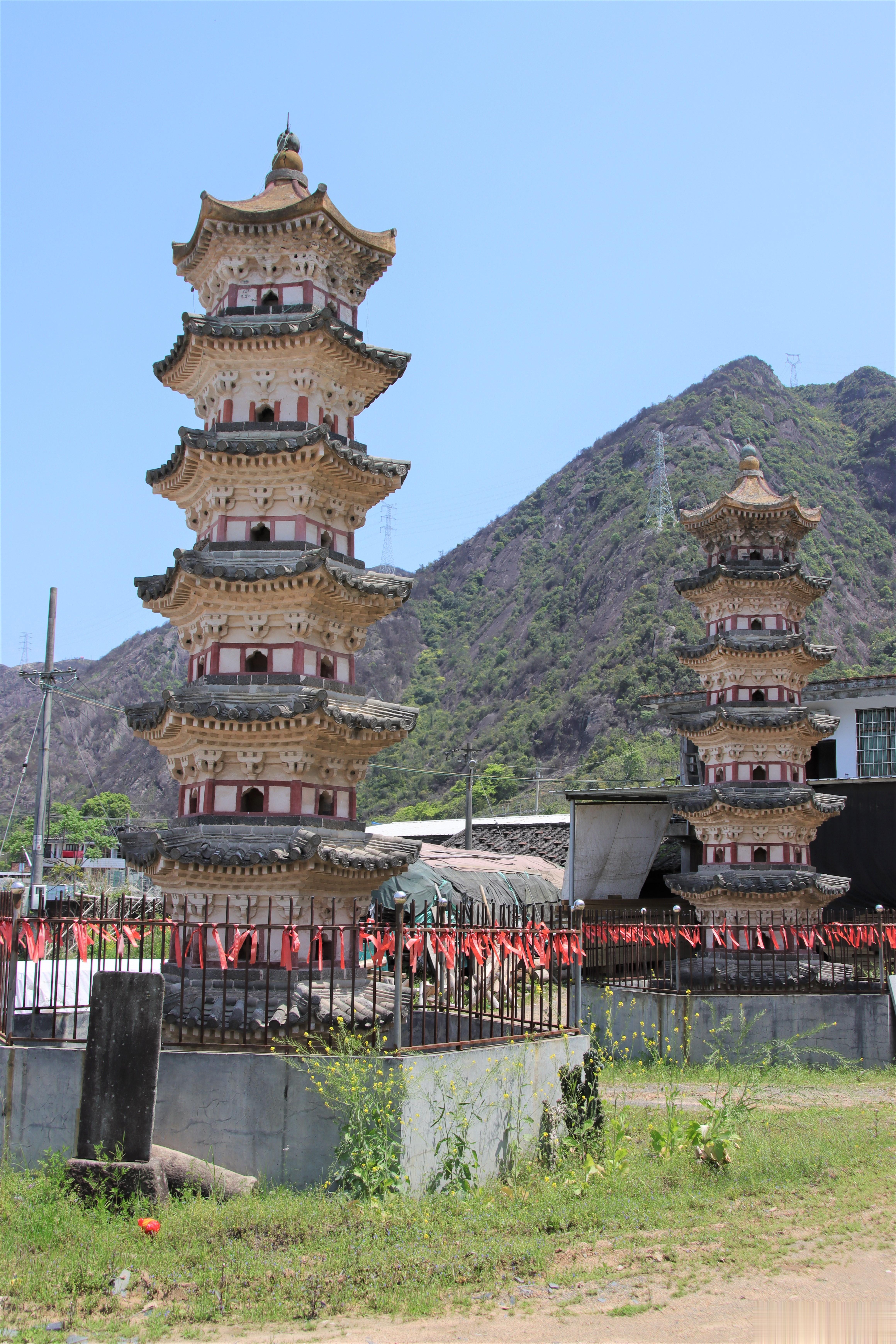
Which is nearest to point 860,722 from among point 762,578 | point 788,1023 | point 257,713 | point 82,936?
point 762,578

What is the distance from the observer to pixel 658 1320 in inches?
358

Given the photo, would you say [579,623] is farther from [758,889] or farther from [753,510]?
[758,889]

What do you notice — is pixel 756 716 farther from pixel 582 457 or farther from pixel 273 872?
pixel 582 457

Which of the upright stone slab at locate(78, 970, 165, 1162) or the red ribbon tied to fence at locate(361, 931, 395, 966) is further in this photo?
the red ribbon tied to fence at locate(361, 931, 395, 966)

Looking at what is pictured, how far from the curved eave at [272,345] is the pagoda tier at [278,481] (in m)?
1.34

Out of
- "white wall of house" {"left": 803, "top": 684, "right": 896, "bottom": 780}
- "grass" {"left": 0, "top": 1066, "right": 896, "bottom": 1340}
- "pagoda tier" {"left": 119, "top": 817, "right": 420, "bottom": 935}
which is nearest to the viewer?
"grass" {"left": 0, "top": 1066, "right": 896, "bottom": 1340}

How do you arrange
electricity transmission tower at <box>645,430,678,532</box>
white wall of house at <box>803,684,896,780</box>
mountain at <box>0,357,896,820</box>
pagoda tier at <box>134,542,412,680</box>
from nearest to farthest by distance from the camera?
pagoda tier at <box>134,542,412,680</box> → white wall of house at <box>803,684,896,780</box> → mountain at <box>0,357,896,820</box> → electricity transmission tower at <box>645,430,678,532</box>

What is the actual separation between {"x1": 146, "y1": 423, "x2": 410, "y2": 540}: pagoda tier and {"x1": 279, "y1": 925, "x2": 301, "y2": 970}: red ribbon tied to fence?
285 inches

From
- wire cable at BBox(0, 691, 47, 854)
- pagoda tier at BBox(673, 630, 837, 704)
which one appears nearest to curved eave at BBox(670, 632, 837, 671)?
pagoda tier at BBox(673, 630, 837, 704)

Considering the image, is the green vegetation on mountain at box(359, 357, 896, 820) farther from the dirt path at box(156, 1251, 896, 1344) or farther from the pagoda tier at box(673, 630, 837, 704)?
the dirt path at box(156, 1251, 896, 1344)

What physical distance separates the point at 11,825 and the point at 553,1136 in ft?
360

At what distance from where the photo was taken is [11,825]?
113188 millimetres

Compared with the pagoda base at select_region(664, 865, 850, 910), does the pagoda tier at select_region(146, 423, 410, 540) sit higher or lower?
higher

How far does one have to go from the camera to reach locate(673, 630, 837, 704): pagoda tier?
1208 inches
